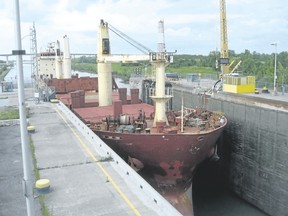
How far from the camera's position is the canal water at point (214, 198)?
2006 cm

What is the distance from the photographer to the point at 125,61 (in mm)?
24516

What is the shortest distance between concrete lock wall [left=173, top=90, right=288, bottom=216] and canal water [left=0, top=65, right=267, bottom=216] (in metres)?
0.50

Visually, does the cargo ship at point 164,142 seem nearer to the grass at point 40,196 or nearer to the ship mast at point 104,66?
the grass at point 40,196

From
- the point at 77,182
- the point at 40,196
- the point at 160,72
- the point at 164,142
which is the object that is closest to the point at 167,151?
the point at 164,142

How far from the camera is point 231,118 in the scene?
77.7 feet

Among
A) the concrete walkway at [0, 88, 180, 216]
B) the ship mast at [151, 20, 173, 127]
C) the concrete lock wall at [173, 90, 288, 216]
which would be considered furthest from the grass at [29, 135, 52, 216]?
the concrete lock wall at [173, 90, 288, 216]

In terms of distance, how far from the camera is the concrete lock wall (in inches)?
722

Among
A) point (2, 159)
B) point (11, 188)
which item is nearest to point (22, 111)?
point (11, 188)

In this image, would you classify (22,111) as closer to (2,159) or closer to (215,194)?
(2,159)

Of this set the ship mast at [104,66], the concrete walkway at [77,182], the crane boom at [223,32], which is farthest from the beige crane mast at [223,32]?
the concrete walkway at [77,182]

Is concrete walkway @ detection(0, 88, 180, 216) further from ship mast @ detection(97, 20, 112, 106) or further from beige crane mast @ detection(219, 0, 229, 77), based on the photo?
beige crane mast @ detection(219, 0, 229, 77)

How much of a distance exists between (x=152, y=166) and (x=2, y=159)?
7.85 m

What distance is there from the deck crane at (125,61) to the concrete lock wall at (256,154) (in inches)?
217

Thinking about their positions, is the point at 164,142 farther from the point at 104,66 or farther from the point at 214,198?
the point at 104,66
